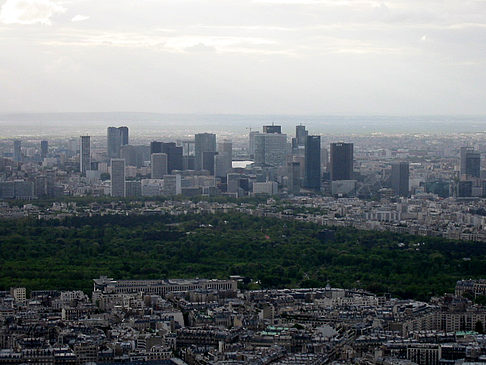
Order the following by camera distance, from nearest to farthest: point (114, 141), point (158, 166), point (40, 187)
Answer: point (40, 187), point (158, 166), point (114, 141)

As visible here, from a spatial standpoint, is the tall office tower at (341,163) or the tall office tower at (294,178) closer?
the tall office tower at (294,178)

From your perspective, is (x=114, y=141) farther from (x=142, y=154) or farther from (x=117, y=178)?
(x=117, y=178)

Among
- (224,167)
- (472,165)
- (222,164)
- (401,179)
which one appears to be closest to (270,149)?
(222,164)

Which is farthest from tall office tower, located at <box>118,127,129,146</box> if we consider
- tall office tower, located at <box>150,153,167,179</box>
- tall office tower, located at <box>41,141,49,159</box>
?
tall office tower, located at <box>150,153,167,179</box>

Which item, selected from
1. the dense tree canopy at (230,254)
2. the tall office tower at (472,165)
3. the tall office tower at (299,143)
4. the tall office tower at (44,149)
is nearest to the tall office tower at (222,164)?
the tall office tower at (299,143)

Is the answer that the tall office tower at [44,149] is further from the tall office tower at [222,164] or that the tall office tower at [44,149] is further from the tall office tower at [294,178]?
the tall office tower at [294,178]

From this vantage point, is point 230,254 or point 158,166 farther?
point 158,166
